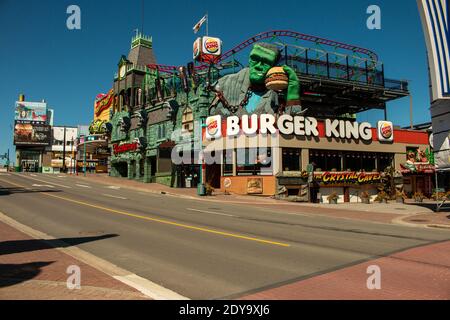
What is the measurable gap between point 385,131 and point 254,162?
1541 centimetres

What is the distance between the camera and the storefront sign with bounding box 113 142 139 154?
51.2m

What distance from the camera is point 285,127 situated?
3375cm

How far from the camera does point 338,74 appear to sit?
46844mm

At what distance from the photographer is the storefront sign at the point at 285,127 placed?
1321 inches

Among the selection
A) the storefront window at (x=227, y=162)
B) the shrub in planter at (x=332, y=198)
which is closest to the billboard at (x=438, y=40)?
the shrub in planter at (x=332, y=198)

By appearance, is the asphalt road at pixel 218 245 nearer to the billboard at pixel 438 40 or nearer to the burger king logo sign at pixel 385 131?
the billboard at pixel 438 40

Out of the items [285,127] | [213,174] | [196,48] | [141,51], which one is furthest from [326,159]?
[141,51]

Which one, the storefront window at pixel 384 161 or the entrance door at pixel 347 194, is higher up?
the storefront window at pixel 384 161

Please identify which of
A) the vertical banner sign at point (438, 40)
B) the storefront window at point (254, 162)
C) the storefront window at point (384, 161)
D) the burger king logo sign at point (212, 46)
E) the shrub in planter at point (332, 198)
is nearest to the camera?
the vertical banner sign at point (438, 40)

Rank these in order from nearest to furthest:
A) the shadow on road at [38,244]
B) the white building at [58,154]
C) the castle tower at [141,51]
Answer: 1. the shadow on road at [38,244]
2. the castle tower at [141,51]
3. the white building at [58,154]

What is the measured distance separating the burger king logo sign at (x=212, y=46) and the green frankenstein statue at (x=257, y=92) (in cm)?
624

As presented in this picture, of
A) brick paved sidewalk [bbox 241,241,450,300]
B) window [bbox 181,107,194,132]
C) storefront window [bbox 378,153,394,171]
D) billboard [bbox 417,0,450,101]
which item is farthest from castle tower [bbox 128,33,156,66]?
brick paved sidewalk [bbox 241,241,450,300]

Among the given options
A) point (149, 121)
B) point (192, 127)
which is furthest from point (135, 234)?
point (149, 121)

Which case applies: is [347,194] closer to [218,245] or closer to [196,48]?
[196,48]
